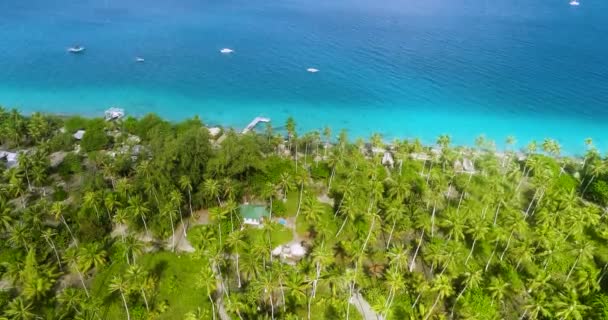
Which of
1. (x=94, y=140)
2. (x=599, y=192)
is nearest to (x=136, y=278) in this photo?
(x=94, y=140)

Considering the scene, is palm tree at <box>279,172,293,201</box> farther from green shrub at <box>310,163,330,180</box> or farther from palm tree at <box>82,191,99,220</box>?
palm tree at <box>82,191,99,220</box>

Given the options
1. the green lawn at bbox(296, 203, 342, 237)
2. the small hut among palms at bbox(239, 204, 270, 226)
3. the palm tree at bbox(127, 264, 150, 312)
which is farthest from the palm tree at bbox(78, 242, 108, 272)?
the green lawn at bbox(296, 203, 342, 237)

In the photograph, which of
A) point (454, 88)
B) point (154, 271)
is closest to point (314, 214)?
point (154, 271)

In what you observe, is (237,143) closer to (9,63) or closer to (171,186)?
(171,186)

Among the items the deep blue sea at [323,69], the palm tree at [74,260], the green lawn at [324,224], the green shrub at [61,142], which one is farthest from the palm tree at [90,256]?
the deep blue sea at [323,69]

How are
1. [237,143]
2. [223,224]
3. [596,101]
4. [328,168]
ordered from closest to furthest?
[223,224]
[237,143]
[328,168]
[596,101]

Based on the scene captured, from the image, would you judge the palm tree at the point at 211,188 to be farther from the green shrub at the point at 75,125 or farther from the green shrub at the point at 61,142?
the green shrub at the point at 75,125

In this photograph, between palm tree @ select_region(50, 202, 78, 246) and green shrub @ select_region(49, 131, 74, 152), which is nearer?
palm tree @ select_region(50, 202, 78, 246)
